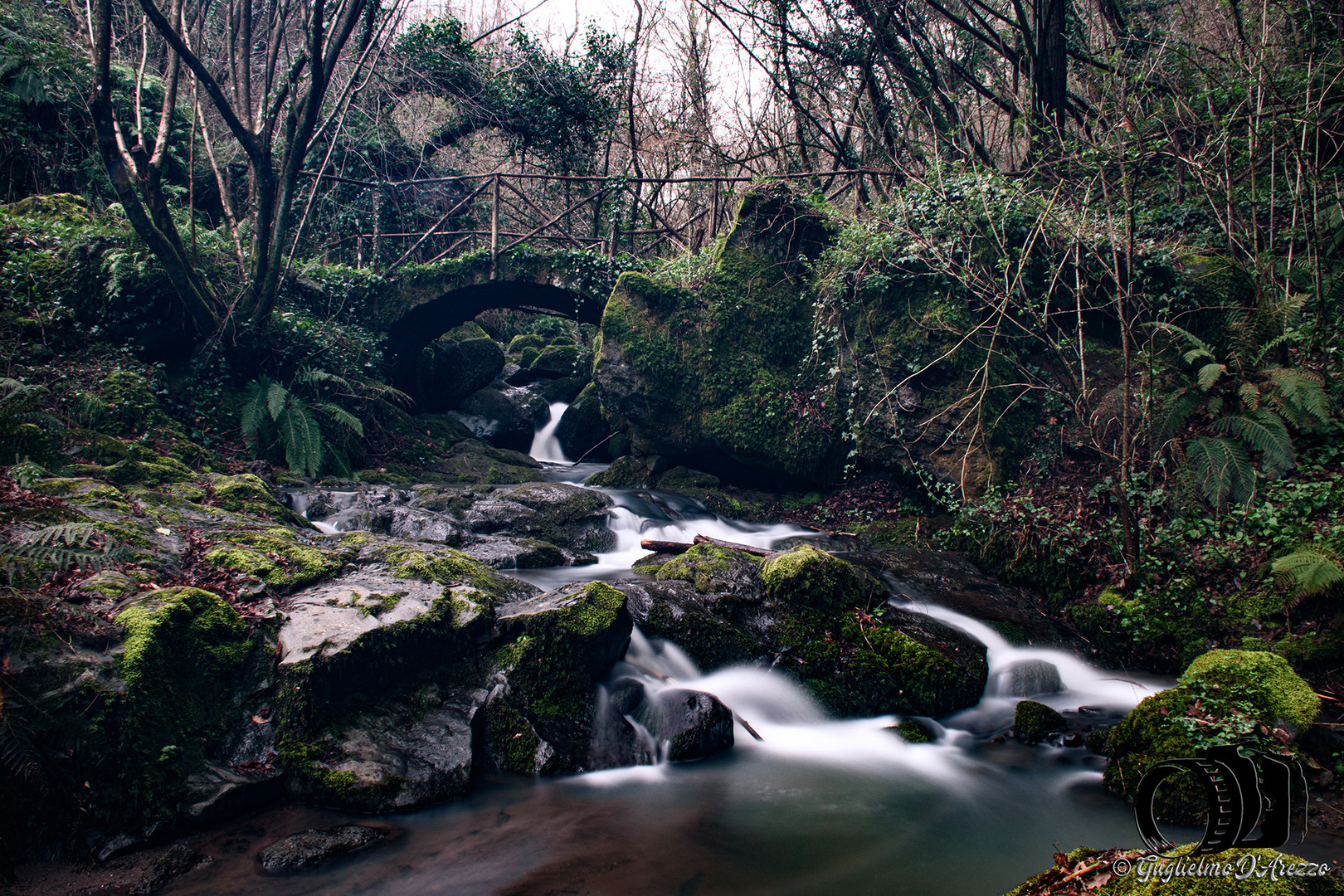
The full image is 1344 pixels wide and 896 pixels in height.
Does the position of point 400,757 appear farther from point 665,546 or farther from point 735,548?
point 665,546

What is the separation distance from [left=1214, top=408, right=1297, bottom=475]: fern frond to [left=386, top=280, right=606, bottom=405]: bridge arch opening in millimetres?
9716

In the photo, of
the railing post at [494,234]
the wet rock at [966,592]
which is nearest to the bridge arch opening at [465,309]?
the railing post at [494,234]

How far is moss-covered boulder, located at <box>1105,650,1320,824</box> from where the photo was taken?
12.4 ft

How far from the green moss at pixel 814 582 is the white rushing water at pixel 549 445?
403 inches

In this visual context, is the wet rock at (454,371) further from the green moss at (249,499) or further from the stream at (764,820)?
the stream at (764,820)

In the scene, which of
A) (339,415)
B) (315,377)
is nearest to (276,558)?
(339,415)

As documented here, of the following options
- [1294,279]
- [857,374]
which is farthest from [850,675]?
[1294,279]

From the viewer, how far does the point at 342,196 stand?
14.0 metres

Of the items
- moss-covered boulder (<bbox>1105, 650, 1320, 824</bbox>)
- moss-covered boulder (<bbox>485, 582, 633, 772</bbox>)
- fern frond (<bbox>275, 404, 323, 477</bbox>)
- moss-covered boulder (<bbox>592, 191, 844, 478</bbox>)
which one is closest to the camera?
moss-covered boulder (<bbox>1105, 650, 1320, 824</bbox>)

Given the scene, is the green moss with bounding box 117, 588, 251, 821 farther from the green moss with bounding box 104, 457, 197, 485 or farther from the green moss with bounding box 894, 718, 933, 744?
the green moss with bounding box 894, 718, 933, 744

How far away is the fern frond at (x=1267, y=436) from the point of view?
19.7 feet

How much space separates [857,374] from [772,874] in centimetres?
813

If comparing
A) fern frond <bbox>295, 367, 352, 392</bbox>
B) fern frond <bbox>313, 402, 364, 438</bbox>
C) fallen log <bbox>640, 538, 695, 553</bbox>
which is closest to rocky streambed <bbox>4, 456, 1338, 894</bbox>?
fallen log <bbox>640, 538, 695, 553</bbox>

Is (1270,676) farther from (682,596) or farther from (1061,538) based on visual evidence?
(682,596)
